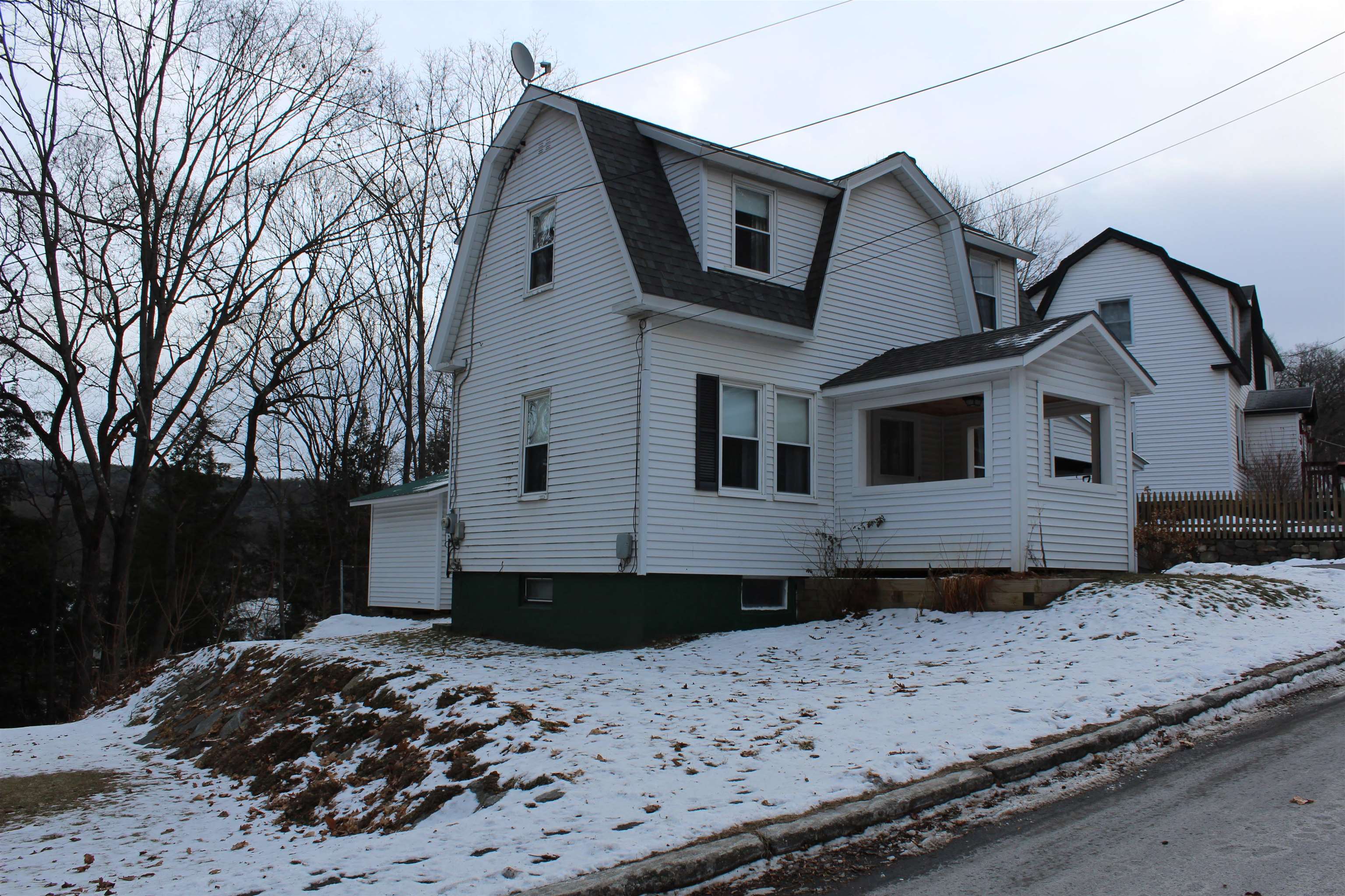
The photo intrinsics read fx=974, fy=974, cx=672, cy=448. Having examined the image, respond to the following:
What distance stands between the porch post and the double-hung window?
6.41 meters

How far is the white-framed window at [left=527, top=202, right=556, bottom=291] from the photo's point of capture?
48.5 feet

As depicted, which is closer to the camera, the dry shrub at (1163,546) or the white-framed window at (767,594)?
the white-framed window at (767,594)

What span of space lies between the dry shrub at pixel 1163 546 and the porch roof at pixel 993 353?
A: 570 cm

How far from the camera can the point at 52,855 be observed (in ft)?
22.1

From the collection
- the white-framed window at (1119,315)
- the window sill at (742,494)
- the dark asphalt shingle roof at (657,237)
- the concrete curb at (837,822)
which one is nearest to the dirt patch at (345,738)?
the concrete curb at (837,822)

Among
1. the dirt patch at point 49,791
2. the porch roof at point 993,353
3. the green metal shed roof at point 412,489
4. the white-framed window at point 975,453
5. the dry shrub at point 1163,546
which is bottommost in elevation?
the dirt patch at point 49,791

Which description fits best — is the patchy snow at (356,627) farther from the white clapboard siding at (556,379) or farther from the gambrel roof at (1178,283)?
the gambrel roof at (1178,283)

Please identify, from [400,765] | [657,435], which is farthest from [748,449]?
[400,765]

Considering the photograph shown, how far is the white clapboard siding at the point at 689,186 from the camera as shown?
1363cm

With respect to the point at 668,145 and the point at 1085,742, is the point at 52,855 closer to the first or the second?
the point at 1085,742

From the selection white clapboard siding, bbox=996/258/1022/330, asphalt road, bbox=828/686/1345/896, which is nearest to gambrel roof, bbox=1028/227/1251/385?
white clapboard siding, bbox=996/258/1022/330

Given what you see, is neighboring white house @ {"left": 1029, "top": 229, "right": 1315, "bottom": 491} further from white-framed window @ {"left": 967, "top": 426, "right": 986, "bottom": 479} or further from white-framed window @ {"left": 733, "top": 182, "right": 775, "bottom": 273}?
white-framed window @ {"left": 733, "top": 182, "right": 775, "bottom": 273}

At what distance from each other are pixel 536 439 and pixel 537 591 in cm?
228

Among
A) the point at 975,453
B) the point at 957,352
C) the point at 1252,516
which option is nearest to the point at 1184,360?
the point at 1252,516
